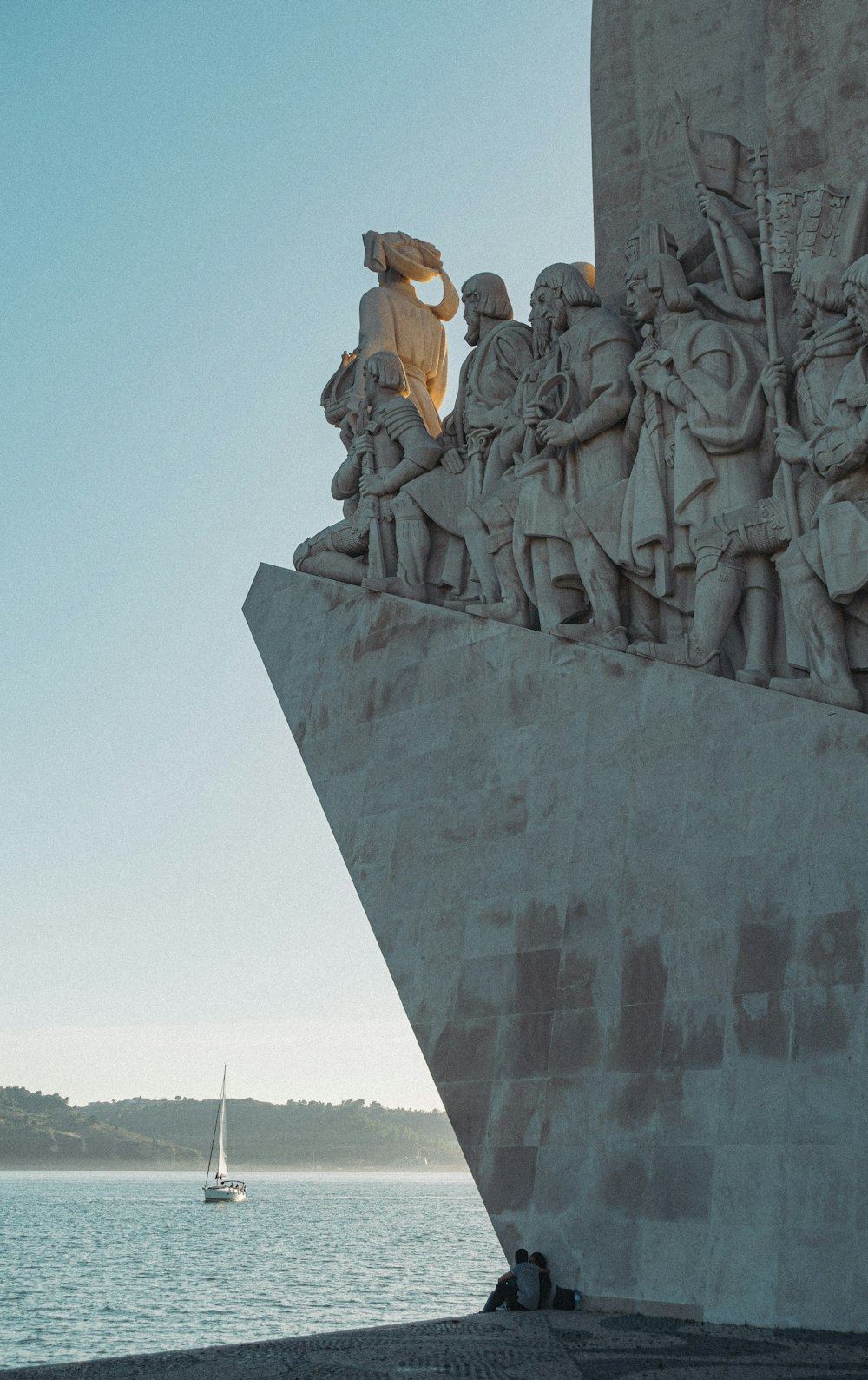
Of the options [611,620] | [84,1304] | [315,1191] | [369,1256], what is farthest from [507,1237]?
[315,1191]

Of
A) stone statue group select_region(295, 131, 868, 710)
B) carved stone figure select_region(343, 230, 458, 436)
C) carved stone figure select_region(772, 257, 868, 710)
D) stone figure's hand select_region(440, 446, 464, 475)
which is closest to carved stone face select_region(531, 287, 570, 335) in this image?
stone statue group select_region(295, 131, 868, 710)

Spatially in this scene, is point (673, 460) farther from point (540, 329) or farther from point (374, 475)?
point (374, 475)

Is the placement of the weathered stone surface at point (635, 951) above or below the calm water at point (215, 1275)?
above

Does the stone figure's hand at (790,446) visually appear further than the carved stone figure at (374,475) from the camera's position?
No

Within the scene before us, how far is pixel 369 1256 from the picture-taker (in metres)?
30.3

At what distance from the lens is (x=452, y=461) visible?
973cm

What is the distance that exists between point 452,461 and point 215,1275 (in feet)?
65.8

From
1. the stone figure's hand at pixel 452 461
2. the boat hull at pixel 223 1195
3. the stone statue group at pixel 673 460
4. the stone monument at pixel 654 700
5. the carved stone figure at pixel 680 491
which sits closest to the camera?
the stone monument at pixel 654 700

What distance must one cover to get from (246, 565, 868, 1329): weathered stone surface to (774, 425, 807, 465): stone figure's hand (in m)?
1.13

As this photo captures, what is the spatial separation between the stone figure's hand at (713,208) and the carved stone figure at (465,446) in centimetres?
155

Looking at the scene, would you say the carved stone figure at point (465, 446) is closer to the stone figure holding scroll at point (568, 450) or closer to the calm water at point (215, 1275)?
the stone figure holding scroll at point (568, 450)

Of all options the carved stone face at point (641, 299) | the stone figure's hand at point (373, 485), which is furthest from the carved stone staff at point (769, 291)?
the stone figure's hand at point (373, 485)

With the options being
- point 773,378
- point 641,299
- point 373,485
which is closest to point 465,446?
point 373,485

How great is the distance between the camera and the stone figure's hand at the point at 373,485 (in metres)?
9.94
